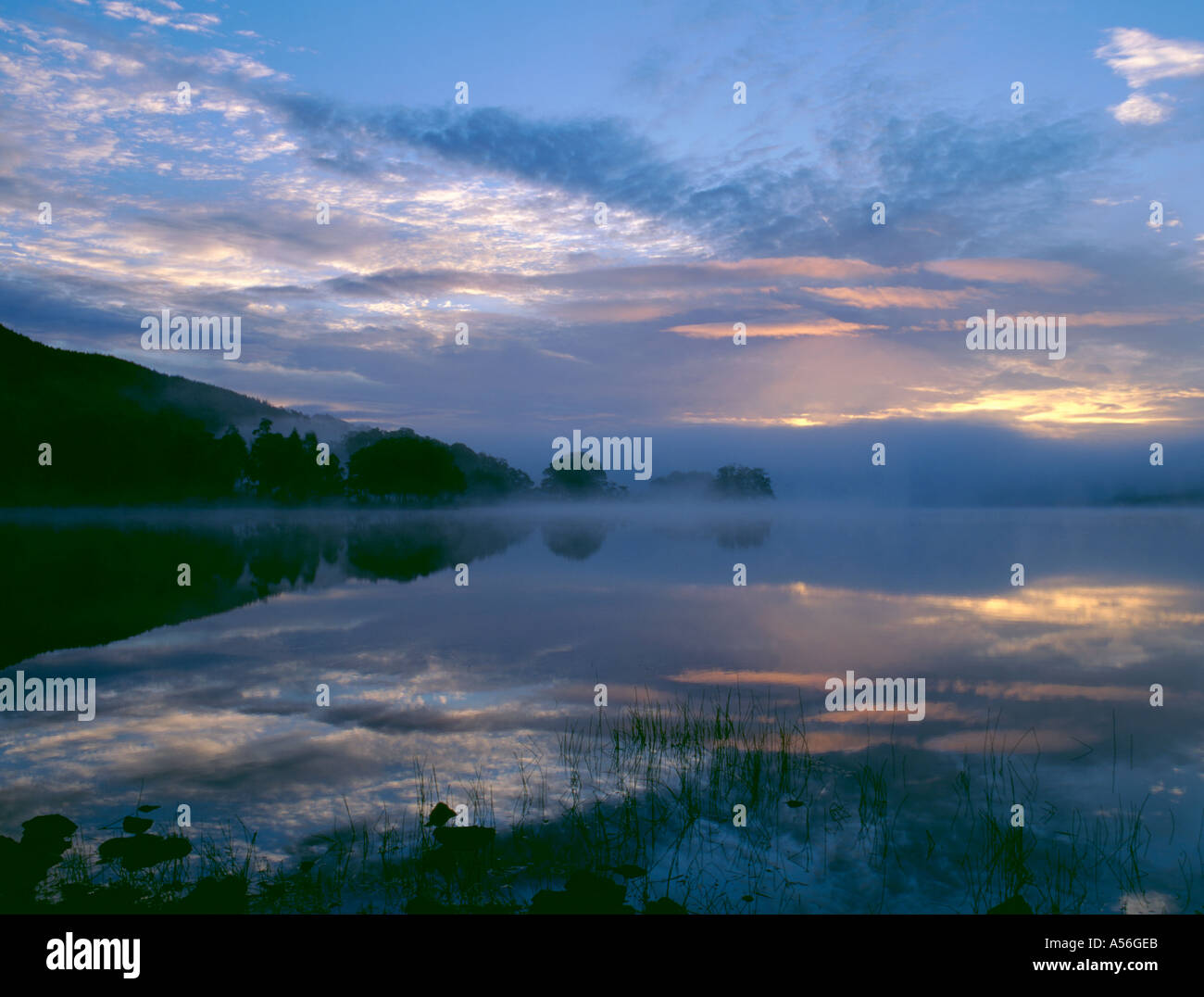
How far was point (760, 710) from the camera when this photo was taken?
57.7 ft

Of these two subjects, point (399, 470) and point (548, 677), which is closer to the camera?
point (548, 677)

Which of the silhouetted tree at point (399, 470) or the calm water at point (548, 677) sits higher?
the silhouetted tree at point (399, 470)

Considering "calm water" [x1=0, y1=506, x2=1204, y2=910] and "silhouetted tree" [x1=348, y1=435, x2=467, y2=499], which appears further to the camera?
"silhouetted tree" [x1=348, y1=435, x2=467, y2=499]

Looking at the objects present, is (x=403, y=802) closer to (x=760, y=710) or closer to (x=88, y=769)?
(x=88, y=769)

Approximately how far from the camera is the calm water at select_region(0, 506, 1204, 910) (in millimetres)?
12172

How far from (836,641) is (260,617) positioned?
22.4 meters

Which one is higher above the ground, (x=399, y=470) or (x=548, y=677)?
(x=399, y=470)

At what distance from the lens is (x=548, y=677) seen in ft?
69.5

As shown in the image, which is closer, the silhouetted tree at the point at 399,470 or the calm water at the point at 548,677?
the calm water at the point at 548,677

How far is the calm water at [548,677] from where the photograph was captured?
39.9ft

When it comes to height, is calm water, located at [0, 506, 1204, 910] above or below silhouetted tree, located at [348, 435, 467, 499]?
below

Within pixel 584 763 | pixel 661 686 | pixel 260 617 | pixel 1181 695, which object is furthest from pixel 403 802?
pixel 260 617
